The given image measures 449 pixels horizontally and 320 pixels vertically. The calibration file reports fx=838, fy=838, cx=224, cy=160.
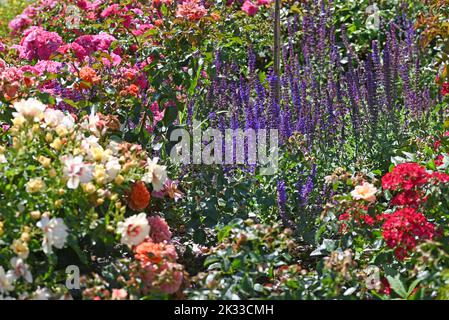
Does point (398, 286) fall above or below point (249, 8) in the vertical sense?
below

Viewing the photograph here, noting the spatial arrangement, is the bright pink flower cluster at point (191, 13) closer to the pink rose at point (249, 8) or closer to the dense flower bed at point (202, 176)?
the dense flower bed at point (202, 176)

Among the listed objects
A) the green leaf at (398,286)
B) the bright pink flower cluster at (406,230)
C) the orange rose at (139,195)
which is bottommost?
the green leaf at (398,286)

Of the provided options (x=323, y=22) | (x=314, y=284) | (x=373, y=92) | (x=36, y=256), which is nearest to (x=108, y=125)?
(x=36, y=256)

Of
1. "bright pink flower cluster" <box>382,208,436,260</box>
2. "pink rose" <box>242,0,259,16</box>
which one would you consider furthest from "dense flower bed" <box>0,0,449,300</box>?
"pink rose" <box>242,0,259,16</box>

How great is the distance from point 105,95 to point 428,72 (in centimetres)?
252

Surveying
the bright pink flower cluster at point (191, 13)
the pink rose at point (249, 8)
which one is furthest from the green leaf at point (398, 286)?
the pink rose at point (249, 8)

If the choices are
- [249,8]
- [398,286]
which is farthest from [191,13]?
[398,286]

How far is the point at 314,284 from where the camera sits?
291 cm

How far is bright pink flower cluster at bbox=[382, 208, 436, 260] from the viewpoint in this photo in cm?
291

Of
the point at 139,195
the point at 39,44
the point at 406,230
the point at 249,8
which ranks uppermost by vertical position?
the point at 249,8

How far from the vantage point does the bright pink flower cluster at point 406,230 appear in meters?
2.91

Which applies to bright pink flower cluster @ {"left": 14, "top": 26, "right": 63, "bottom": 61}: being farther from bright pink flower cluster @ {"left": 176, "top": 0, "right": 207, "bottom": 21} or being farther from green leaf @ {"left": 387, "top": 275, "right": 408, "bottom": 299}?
green leaf @ {"left": 387, "top": 275, "right": 408, "bottom": 299}

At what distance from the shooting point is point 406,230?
115 inches

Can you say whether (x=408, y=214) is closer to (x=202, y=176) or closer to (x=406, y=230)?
(x=406, y=230)
